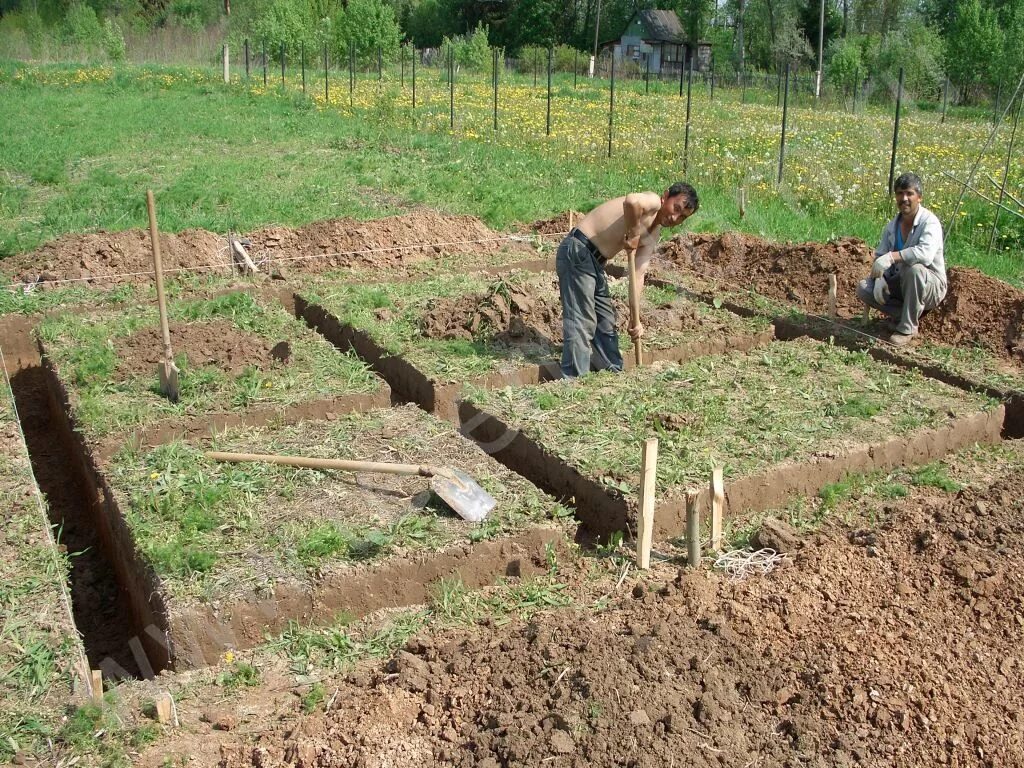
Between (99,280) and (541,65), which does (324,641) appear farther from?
(541,65)

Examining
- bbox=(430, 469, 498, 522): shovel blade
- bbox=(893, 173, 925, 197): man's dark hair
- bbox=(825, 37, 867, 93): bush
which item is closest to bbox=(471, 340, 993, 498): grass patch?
bbox=(430, 469, 498, 522): shovel blade

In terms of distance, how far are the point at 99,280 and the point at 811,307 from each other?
259 inches

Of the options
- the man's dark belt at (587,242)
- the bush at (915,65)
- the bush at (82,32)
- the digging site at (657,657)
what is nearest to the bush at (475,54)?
the bush at (82,32)

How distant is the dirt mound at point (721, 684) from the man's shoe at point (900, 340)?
317cm

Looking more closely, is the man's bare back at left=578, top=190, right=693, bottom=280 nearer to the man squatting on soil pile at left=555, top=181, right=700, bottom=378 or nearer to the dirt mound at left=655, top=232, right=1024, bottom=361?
the man squatting on soil pile at left=555, top=181, right=700, bottom=378

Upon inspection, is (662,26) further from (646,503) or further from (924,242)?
(646,503)

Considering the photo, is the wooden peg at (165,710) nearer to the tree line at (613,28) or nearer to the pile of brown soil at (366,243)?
the pile of brown soil at (366,243)

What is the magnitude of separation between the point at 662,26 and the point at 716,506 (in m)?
57.3

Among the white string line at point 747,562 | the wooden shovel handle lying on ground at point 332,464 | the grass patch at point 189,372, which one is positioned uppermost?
the grass patch at point 189,372

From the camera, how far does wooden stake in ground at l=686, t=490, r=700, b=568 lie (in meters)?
4.35

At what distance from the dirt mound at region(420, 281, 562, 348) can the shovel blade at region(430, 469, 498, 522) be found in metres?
2.66

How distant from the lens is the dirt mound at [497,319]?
23.8ft

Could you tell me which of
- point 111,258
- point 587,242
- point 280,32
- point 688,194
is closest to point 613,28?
point 280,32

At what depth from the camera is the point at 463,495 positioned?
4.61 meters
